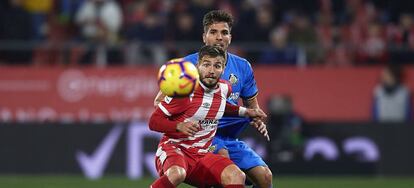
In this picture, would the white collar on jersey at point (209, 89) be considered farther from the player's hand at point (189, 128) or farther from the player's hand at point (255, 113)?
the player's hand at point (189, 128)

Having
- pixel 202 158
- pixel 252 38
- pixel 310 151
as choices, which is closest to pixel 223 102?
pixel 202 158

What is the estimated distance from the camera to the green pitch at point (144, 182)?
570 inches

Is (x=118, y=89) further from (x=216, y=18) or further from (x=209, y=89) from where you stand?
(x=209, y=89)

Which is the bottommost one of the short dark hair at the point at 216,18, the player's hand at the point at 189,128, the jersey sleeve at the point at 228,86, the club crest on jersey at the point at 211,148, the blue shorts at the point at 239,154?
the blue shorts at the point at 239,154

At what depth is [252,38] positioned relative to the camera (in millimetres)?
17984

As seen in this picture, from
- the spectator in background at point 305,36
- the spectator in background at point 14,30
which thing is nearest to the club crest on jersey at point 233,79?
the spectator in background at point 305,36

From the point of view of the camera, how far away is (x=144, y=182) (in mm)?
15297

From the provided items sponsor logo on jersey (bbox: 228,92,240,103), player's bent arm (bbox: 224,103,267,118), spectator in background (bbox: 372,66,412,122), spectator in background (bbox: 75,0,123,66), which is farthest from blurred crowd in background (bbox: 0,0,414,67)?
player's bent arm (bbox: 224,103,267,118)

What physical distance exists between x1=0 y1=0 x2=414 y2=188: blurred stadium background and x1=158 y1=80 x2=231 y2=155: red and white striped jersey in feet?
24.6

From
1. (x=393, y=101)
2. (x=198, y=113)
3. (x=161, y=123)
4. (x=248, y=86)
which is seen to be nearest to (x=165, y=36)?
(x=393, y=101)

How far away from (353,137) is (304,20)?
2567mm

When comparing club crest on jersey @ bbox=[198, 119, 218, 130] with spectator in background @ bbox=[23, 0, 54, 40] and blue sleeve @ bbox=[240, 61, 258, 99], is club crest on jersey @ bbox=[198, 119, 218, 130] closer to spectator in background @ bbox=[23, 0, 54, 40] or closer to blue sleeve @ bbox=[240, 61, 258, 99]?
blue sleeve @ bbox=[240, 61, 258, 99]

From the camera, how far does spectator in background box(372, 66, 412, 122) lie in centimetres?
1719

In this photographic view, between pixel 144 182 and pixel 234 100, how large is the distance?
5.93 m
